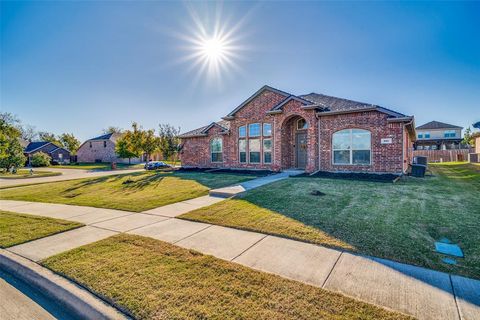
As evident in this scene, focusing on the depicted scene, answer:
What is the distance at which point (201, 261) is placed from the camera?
3.51 m

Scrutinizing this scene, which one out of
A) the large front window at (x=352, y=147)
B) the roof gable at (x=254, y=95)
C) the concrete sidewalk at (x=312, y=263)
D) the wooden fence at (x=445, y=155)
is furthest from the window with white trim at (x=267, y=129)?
the wooden fence at (x=445, y=155)

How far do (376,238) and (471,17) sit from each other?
13733 millimetres

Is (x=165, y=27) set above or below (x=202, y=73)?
above

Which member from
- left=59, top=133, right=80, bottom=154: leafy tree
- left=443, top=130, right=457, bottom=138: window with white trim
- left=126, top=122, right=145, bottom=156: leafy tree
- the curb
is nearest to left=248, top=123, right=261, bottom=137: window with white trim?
the curb

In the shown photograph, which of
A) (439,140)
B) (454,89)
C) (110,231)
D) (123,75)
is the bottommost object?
(110,231)

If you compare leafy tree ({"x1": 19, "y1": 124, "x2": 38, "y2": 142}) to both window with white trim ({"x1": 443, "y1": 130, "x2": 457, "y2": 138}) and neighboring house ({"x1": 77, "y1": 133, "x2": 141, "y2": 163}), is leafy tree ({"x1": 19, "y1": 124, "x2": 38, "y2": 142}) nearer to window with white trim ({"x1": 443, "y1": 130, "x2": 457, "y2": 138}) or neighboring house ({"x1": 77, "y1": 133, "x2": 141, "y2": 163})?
neighboring house ({"x1": 77, "y1": 133, "x2": 141, "y2": 163})

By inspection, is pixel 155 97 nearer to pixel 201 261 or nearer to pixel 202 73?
pixel 202 73

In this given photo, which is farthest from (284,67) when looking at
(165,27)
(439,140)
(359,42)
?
(439,140)

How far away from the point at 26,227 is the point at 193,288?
5499 mm

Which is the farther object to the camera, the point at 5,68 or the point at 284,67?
the point at 284,67

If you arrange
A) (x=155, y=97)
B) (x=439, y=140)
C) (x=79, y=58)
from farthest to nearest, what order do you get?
1. (x=439, y=140)
2. (x=155, y=97)
3. (x=79, y=58)

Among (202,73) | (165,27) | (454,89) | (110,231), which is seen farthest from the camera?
(454,89)

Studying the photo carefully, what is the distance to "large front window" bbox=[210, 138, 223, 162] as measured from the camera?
1889 centimetres

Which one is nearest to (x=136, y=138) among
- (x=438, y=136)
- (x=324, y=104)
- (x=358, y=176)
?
(x=324, y=104)
